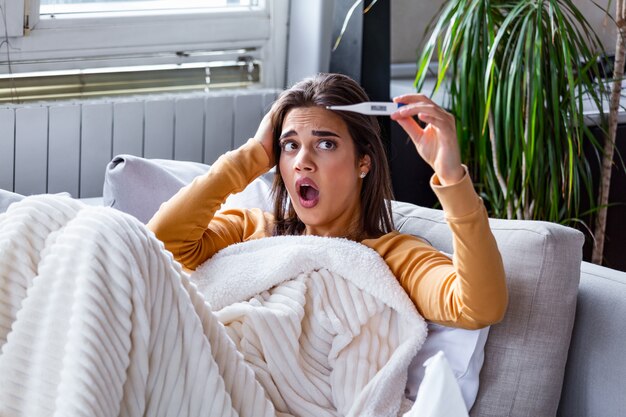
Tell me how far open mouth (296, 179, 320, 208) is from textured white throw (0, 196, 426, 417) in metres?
0.08

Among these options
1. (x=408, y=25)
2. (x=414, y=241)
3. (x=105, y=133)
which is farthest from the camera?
(x=408, y=25)

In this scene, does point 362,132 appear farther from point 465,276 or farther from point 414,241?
point 465,276

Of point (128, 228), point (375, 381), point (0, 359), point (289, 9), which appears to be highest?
point (289, 9)

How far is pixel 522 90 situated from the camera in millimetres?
2580

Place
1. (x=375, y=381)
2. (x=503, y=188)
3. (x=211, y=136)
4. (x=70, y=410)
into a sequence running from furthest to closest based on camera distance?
(x=211, y=136)
(x=503, y=188)
(x=375, y=381)
(x=70, y=410)

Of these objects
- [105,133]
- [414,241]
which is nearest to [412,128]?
[414,241]

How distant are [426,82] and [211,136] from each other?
2.49ft

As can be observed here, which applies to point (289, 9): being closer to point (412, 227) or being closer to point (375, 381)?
point (412, 227)

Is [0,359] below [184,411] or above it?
above

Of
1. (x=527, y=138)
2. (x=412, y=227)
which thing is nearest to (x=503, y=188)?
(x=527, y=138)

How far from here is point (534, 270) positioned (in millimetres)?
1815

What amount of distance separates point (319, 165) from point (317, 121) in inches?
3.4

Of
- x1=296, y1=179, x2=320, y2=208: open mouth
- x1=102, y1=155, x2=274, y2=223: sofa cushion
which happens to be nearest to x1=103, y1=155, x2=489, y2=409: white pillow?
x1=102, y1=155, x2=274, y2=223: sofa cushion

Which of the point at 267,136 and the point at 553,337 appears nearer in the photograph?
the point at 553,337
